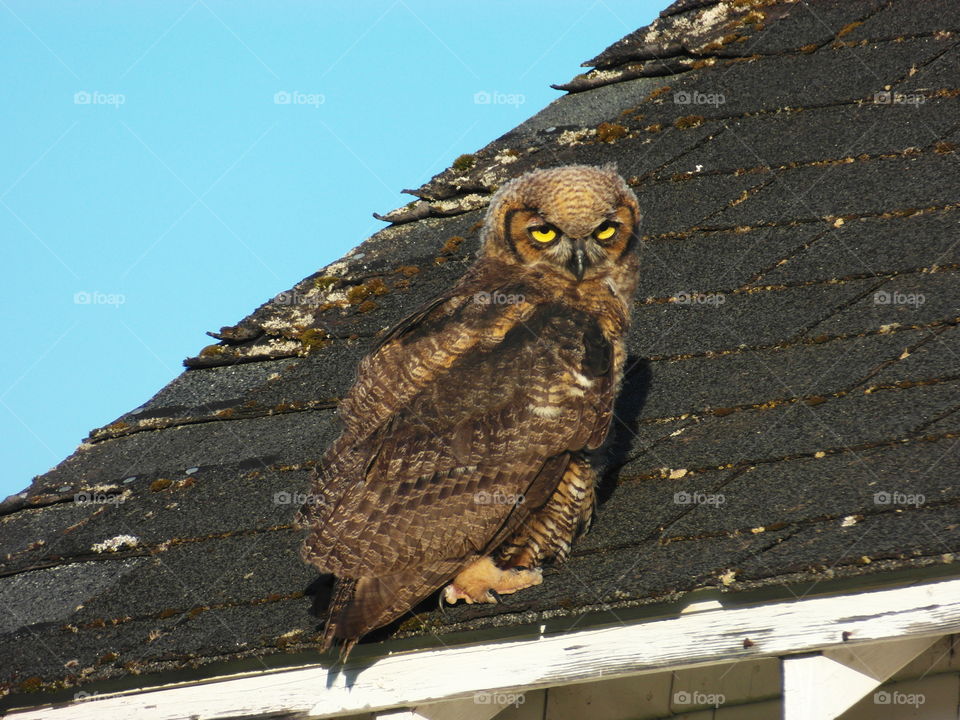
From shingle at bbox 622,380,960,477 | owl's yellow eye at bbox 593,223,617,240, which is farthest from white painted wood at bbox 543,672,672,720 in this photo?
owl's yellow eye at bbox 593,223,617,240

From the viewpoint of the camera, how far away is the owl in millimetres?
3133

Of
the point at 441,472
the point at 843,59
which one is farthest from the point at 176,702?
the point at 843,59

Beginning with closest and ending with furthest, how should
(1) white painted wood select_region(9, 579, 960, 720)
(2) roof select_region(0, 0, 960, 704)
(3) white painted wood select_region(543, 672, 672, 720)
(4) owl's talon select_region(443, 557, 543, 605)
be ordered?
(1) white painted wood select_region(9, 579, 960, 720), (2) roof select_region(0, 0, 960, 704), (4) owl's talon select_region(443, 557, 543, 605), (3) white painted wood select_region(543, 672, 672, 720)

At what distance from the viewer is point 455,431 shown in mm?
3312

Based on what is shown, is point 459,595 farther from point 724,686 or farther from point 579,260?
point 579,260

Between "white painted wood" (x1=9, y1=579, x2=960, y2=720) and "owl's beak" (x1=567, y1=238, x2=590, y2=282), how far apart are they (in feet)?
4.68

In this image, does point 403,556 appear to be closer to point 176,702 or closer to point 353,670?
point 353,670

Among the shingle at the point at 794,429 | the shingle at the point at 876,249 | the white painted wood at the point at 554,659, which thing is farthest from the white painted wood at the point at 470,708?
the shingle at the point at 876,249

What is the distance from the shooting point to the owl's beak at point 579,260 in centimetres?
393

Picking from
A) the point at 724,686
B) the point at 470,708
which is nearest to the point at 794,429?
the point at 724,686

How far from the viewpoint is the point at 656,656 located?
2893 mm

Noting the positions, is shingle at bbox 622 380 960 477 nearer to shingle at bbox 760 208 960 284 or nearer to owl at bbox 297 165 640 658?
owl at bbox 297 165 640 658

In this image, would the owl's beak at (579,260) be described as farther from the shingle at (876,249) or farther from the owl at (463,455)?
the shingle at (876,249)

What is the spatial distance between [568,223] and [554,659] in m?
1.67
